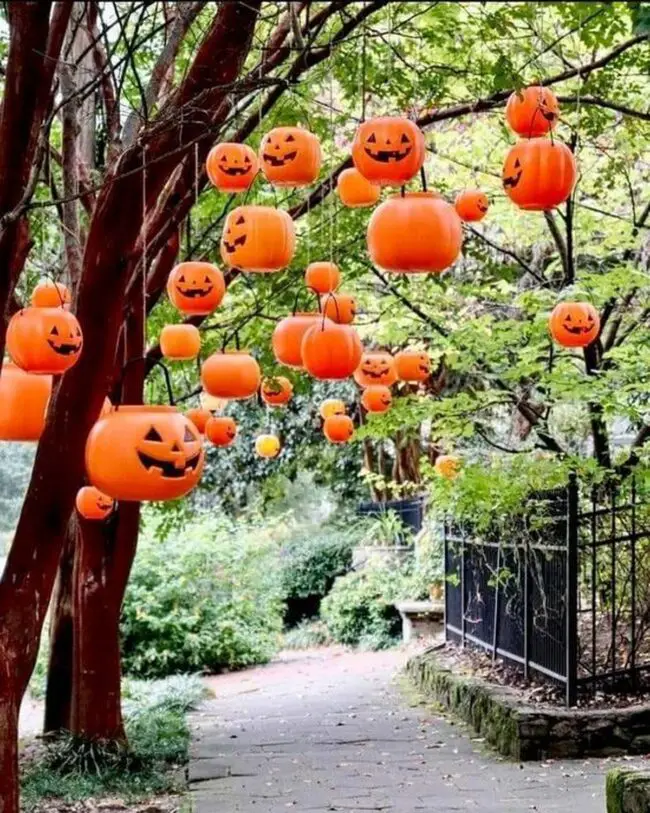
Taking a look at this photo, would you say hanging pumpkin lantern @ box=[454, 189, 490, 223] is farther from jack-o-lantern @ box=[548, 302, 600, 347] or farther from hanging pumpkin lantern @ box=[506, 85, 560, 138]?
hanging pumpkin lantern @ box=[506, 85, 560, 138]

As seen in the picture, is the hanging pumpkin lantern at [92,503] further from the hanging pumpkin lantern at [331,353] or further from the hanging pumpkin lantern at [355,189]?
the hanging pumpkin lantern at [355,189]

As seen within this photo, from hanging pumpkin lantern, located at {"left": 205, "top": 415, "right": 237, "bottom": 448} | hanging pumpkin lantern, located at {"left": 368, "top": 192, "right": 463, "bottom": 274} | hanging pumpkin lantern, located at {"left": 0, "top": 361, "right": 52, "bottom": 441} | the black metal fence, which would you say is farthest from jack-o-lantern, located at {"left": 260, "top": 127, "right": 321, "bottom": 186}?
the black metal fence

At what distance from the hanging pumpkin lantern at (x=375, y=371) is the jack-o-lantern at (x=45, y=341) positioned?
3.58 metres

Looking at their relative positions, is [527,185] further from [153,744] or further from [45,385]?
[153,744]

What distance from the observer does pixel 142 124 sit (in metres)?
5.80

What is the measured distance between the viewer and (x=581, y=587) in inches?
404

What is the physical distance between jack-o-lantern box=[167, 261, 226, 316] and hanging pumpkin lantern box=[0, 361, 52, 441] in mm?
1082

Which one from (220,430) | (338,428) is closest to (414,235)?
(220,430)

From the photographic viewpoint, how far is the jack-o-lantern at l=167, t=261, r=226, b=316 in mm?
7016

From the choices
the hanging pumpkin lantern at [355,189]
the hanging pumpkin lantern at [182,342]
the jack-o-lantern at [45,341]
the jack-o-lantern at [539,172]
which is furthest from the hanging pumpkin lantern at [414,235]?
the hanging pumpkin lantern at [182,342]

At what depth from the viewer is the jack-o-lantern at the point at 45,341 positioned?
5.46m

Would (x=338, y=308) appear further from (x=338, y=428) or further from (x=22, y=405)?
(x=338, y=428)

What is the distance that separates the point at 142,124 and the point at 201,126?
1.06 feet

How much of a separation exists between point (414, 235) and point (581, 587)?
5993 millimetres
